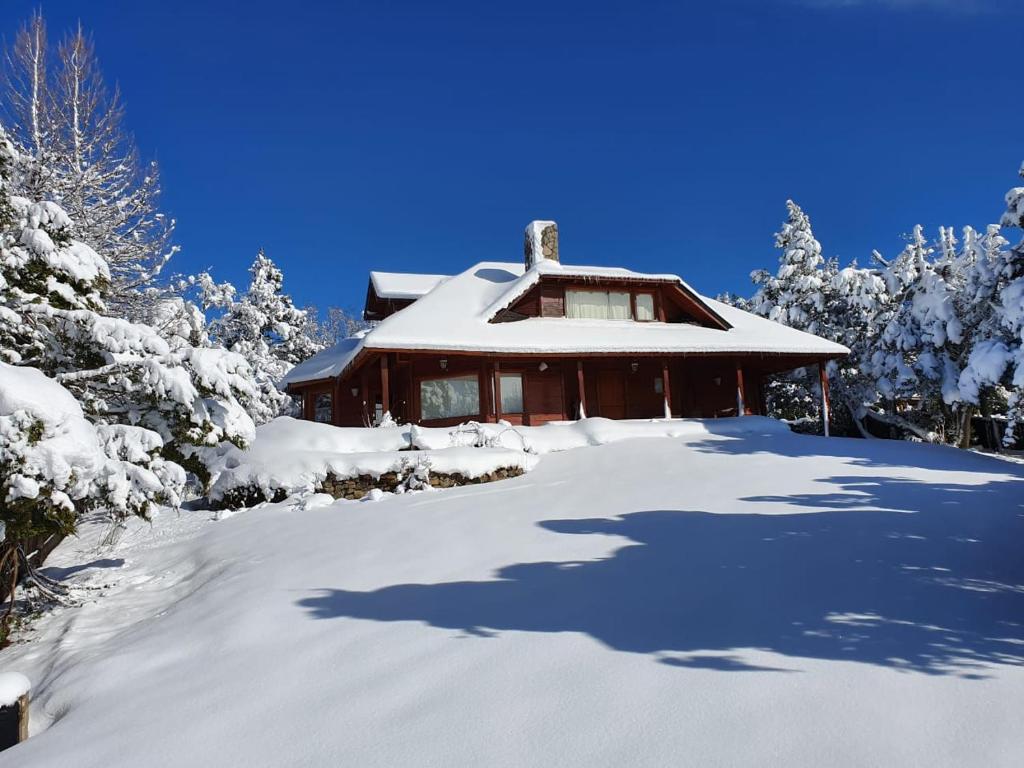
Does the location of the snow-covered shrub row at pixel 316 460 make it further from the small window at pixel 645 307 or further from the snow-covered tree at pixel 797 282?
the snow-covered tree at pixel 797 282

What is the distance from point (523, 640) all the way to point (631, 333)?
15.6 m

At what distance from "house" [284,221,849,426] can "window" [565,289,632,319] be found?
3 centimetres

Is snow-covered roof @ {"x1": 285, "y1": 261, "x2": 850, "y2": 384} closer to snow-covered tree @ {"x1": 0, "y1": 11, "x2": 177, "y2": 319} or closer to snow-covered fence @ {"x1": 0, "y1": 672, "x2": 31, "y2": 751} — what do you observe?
snow-covered tree @ {"x1": 0, "y1": 11, "x2": 177, "y2": 319}

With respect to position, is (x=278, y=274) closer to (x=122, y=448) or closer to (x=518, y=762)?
(x=122, y=448)

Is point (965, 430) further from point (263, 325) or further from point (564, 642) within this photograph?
point (263, 325)

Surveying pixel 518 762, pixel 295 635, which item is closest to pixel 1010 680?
pixel 518 762

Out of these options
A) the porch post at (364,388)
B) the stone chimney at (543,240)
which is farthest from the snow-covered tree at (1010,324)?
the porch post at (364,388)

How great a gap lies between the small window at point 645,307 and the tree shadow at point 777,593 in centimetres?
1400

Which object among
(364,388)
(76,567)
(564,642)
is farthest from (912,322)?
(76,567)

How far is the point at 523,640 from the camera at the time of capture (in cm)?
402

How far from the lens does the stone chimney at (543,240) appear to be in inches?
878

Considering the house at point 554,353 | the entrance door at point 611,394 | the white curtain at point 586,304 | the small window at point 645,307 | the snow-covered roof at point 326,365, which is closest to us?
the house at point 554,353

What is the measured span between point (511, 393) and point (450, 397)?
6.30ft

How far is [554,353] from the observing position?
55.5 ft
